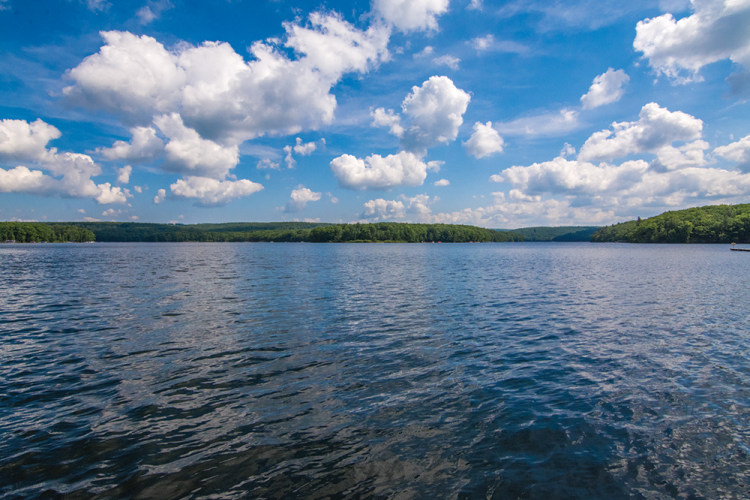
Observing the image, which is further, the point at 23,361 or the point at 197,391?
the point at 23,361

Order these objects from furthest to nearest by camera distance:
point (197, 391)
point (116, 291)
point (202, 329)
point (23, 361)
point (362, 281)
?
point (362, 281) → point (116, 291) → point (202, 329) → point (23, 361) → point (197, 391)

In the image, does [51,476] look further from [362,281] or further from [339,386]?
[362,281]

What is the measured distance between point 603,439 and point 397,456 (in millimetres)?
5596

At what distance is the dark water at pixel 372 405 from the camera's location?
8016 mm

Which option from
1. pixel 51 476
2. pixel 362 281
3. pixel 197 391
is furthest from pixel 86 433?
pixel 362 281

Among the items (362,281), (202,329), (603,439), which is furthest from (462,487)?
(362,281)

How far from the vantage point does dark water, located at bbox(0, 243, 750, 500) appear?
8016mm

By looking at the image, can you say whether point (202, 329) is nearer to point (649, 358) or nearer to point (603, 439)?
point (603, 439)

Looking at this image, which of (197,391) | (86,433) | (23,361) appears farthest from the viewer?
(23,361)

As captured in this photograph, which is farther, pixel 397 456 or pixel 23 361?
pixel 23 361

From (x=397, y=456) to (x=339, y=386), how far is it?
4.41 metres

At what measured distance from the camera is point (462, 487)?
782 cm

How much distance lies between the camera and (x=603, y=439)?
9.70 metres

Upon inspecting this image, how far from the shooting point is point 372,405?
11430 mm
